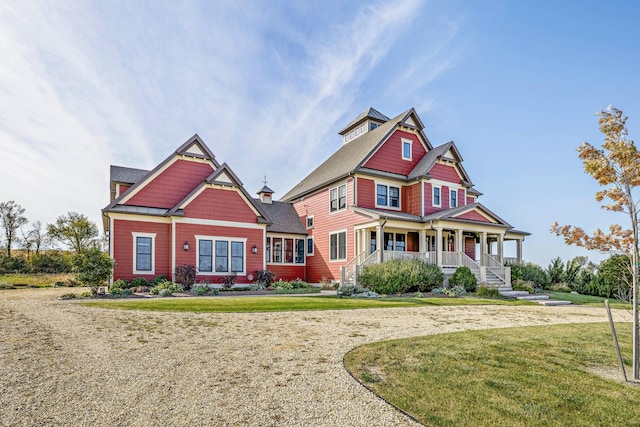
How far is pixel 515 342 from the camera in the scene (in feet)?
24.2

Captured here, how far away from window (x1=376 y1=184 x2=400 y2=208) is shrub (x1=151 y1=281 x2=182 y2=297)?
494 inches

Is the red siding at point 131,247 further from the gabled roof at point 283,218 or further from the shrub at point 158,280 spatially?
the gabled roof at point 283,218

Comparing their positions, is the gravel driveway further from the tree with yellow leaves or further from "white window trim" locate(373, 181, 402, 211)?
"white window trim" locate(373, 181, 402, 211)

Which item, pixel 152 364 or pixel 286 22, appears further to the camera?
pixel 286 22

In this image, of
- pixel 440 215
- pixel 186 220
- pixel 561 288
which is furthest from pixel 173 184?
pixel 561 288

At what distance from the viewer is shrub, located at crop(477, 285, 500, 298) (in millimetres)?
18453

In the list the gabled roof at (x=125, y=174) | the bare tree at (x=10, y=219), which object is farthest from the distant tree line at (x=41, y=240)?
the gabled roof at (x=125, y=174)

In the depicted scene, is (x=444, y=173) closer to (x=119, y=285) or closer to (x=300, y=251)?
(x=300, y=251)

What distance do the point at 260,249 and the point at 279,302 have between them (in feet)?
31.1

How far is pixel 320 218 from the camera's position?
26.2 meters

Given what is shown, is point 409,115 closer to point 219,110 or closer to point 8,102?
point 219,110

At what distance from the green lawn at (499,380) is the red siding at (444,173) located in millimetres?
17897

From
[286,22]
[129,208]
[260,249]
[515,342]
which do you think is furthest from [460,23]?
[129,208]

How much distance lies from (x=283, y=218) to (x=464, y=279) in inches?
507
